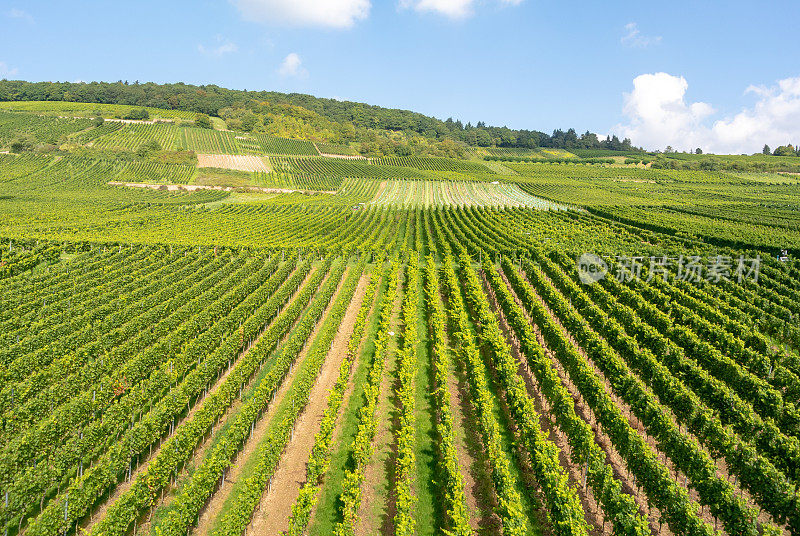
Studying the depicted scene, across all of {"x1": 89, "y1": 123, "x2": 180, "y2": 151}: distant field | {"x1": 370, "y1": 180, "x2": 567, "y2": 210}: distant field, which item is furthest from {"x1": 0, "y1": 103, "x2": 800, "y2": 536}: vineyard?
{"x1": 89, "y1": 123, "x2": 180, "y2": 151}: distant field

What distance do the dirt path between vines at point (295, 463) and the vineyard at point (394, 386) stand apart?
0.10 meters

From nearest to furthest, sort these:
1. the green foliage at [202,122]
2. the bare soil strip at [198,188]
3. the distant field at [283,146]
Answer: the bare soil strip at [198,188]
the distant field at [283,146]
the green foliage at [202,122]

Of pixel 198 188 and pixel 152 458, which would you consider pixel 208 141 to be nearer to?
pixel 198 188

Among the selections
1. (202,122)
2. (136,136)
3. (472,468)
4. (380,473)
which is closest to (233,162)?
→ (136,136)

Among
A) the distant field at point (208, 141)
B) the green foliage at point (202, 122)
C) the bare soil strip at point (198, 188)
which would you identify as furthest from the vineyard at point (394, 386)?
the green foliage at point (202, 122)

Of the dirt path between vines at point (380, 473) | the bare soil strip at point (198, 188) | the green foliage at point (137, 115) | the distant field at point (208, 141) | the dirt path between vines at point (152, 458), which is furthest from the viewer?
the green foliage at point (137, 115)

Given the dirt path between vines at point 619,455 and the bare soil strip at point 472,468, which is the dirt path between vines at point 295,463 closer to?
the bare soil strip at point 472,468

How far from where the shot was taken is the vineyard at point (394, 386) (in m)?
15.4

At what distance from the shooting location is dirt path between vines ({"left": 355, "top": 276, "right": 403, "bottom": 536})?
15.7 metres

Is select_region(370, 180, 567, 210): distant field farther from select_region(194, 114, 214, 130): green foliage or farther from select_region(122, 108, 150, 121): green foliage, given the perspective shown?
select_region(122, 108, 150, 121): green foliage

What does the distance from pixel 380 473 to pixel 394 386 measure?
6919mm

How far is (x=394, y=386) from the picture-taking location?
24859mm

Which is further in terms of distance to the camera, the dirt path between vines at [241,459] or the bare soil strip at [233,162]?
the bare soil strip at [233,162]

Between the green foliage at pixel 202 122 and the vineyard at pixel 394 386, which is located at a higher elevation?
the green foliage at pixel 202 122
